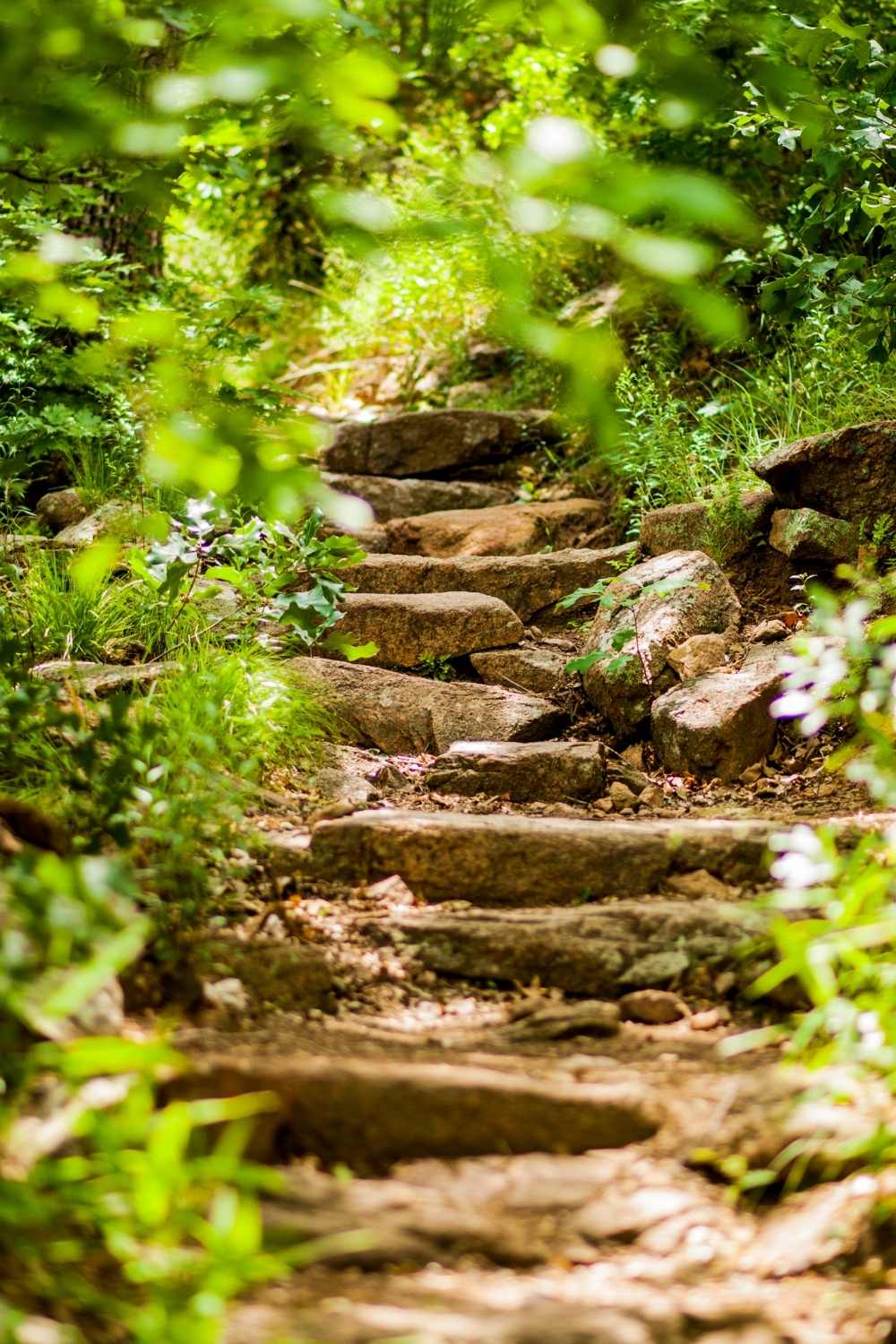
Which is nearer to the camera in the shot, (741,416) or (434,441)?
(741,416)

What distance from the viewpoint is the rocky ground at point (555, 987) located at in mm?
1487

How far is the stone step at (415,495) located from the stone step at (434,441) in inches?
12.6

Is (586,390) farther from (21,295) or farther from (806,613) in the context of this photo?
(806,613)

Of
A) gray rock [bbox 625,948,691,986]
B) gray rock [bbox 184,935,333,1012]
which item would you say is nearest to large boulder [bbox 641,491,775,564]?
gray rock [bbox 625,948,691,986]

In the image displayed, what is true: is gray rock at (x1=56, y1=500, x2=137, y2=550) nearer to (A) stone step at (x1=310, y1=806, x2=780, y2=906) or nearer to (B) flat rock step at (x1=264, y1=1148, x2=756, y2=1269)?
(A) stone step at (x1=310, y1=806, x2=780, y2=906)

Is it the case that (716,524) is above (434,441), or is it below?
above

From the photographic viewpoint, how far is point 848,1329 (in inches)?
55.8

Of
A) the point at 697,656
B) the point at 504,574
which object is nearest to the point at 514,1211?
the point at 697,656

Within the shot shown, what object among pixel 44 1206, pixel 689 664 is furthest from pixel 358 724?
pixel 44 1206

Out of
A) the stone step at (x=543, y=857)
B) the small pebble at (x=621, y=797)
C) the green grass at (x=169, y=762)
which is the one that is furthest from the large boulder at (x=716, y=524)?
the stone step at (x=543, y=857)

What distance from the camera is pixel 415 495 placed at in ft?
21.4

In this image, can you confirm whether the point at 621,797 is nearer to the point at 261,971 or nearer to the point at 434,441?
the point at 261,971

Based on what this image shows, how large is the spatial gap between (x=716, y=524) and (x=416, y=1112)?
11.5 feet

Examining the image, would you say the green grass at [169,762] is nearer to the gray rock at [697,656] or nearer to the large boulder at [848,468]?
the gray rock at [697,656]
